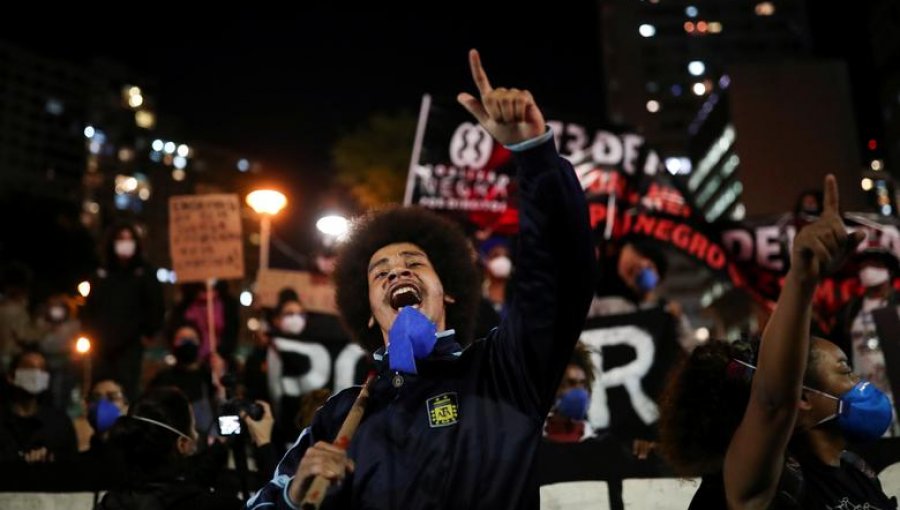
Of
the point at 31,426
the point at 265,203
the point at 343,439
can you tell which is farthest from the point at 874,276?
the point at 265,203

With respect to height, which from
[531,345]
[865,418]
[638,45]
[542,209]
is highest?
[638,45]

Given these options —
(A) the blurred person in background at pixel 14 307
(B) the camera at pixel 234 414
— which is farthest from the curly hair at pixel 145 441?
(A) the blurred person in background at pixel 14 307

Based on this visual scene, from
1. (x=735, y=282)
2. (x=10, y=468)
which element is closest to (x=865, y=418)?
(x=10, y=468)

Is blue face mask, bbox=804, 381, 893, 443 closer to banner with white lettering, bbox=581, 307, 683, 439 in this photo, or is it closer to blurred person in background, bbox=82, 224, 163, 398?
banner with white lettering, bbox=581, 307, 683, 439

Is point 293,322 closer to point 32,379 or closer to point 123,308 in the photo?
point 123,308

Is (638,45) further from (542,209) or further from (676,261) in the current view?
(542,209)

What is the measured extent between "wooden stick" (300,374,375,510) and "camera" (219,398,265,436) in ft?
3.65

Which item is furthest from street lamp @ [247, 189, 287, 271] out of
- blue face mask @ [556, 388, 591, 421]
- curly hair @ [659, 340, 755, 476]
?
curly hair @ [659, 340, 755, 476]

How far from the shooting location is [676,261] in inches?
2931

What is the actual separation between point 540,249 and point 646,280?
5.81m

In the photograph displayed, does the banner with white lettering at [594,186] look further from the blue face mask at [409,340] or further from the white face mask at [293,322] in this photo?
the blue face mask at [409,340]

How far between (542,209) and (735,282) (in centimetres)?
721

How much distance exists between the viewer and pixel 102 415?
260 inches

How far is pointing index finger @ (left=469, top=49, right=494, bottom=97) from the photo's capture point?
249 cm
